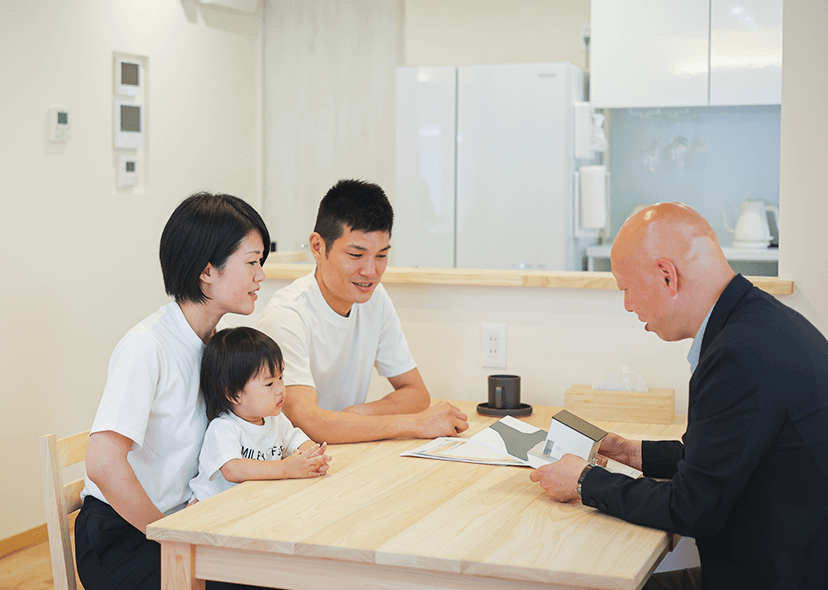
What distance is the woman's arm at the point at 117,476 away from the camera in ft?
4.97

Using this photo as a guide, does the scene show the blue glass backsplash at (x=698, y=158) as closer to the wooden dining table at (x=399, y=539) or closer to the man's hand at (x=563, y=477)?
the man's hand at (x=563, y=477)

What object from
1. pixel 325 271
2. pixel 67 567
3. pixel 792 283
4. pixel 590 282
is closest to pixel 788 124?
pixel 792 283

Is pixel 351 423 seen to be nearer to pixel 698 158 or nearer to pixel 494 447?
pixel 494 447

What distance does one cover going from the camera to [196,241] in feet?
5.50

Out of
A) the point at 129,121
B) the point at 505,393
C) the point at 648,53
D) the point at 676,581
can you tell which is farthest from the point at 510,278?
the point at 648,53

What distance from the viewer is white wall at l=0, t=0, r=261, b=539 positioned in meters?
3.32

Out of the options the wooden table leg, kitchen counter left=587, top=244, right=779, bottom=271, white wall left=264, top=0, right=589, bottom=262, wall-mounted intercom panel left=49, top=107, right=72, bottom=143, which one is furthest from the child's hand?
white wall left=264, top=0, right=589, bottom=262

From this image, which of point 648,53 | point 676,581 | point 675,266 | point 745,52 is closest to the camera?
point 675,266

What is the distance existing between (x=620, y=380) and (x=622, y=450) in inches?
22.1

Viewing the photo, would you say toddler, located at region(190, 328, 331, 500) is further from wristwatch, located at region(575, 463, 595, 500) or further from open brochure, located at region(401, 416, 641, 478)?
wristwatch, located at region(575, 463, 595, 500)

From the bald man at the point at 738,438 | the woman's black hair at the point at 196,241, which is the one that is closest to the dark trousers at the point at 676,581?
the bald man at the point at 738,438

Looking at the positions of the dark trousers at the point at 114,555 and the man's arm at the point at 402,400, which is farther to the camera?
the man's arm at the point at 402,400

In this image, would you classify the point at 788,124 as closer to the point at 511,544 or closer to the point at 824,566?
the point at 824,566

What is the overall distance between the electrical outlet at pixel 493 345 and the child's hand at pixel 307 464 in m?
0.94
